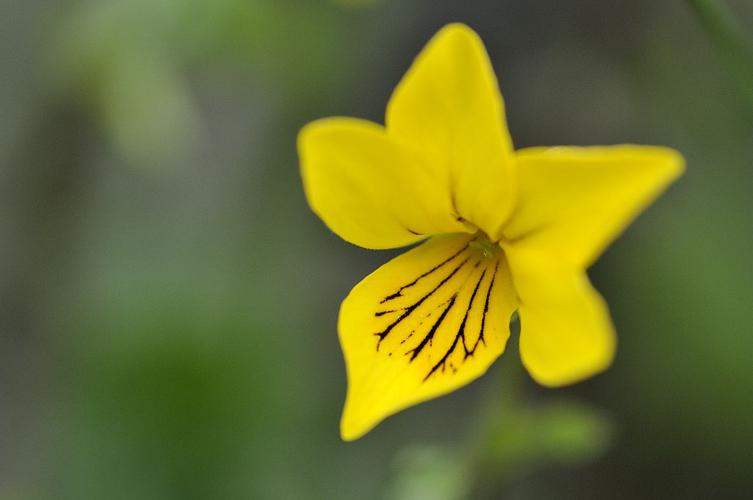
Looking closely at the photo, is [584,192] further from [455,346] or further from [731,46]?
[731,46]

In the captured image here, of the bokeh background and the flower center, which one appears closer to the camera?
the flower center

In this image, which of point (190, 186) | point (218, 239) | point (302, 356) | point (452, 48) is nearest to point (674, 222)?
point (302, 356)

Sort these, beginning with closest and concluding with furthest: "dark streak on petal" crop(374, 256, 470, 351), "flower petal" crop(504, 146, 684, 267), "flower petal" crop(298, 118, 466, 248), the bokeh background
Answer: "flower petal" crop(504, 146, 684, 267) < "flower petal" crop(298, 118, 466, 248) < "dark streak on petal" crop(374, 256, 470, 351) < the bokeh background

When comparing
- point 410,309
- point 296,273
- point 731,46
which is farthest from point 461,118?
point 296,273

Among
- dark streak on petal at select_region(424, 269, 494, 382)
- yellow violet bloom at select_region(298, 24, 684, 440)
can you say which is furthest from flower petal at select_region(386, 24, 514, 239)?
dark streak on petal at select_region(424, 269, 494, 382)

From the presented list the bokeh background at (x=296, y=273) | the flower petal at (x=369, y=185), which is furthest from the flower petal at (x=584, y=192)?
the bokeh background at (x=296, y=273)

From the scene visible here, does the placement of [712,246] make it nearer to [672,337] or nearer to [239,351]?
[672,337]

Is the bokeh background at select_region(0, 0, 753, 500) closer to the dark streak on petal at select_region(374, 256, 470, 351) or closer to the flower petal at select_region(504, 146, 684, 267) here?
the dark streak on petal at select_region(374, 256, 470, 351)
